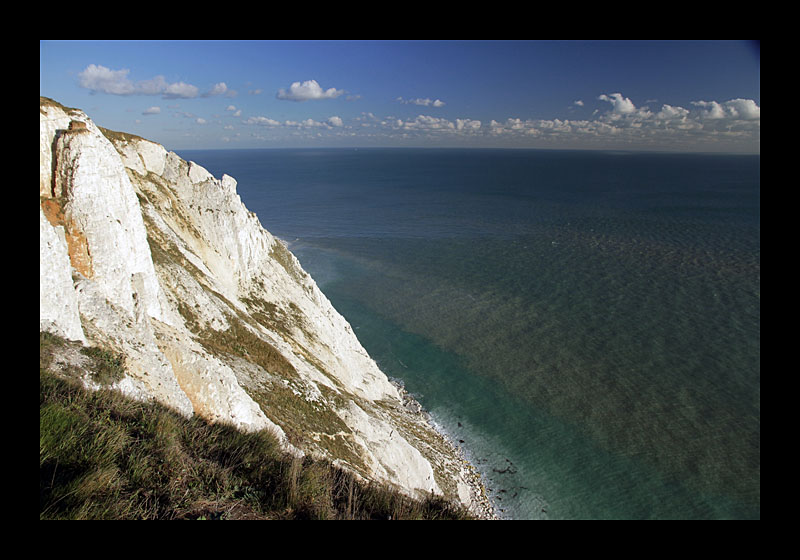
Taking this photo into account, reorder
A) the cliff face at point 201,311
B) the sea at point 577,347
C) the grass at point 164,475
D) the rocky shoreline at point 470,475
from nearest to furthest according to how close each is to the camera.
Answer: the grass at point 164,475, the cliff face at point 201,311, the rocky shoreline at point 470,475, the sea at point 577,347

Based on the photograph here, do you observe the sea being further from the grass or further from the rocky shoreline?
the grass

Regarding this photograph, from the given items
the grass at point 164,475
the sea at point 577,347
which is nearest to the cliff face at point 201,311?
the grass at point 164,475

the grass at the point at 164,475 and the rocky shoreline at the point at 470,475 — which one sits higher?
the grass at the point at 164,475

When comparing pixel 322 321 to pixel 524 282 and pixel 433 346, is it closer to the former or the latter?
pixel 433 346

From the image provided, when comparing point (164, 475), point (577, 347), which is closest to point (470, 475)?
point (577, 347)

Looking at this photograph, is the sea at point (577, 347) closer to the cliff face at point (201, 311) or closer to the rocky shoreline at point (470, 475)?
the rocky shoreline at point (470, 475)
